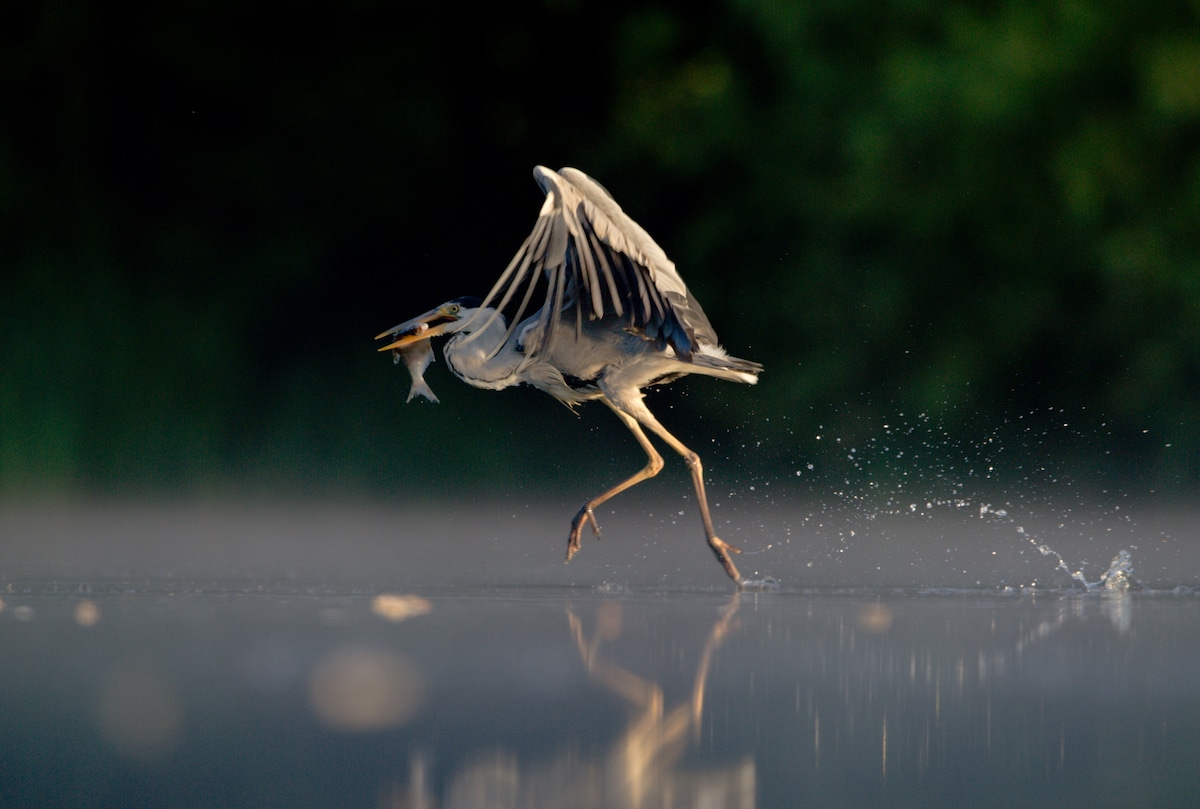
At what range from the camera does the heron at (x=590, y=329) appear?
14.1 ft

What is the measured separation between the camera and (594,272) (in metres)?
4.33

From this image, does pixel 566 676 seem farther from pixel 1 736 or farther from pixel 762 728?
pixel 1 736

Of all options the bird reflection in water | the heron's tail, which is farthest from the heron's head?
the bird reflection in water

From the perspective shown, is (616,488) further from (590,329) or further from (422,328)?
(422,328)

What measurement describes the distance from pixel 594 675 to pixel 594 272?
151cm

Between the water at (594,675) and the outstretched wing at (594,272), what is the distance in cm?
78

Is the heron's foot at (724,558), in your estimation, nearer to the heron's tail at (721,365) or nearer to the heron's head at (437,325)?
the heron's tail at (721,365)

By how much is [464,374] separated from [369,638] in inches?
59.0

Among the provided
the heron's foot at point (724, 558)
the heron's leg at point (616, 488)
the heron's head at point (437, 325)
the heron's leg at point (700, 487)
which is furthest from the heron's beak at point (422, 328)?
the heron's foot at point (724, 558)

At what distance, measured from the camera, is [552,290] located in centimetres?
444

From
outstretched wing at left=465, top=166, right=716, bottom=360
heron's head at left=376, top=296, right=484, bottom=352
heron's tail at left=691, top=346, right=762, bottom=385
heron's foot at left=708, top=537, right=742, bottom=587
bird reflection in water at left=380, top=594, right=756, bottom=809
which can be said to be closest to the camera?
bird reflection in water at left=380, top=594, right=756, bottom=809

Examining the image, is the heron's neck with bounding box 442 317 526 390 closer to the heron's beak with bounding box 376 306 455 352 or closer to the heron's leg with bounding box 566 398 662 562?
the heron's beak with bounding box 376 306 455 352

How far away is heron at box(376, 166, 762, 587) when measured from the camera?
14.1ft

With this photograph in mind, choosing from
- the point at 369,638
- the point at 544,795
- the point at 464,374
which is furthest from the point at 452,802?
the point at 464,374
